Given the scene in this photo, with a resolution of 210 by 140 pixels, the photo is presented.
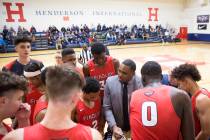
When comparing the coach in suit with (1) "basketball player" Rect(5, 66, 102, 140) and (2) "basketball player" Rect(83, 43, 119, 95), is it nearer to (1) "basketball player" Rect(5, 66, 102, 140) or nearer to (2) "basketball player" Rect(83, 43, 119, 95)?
(2) "basketball player" Rect(83, 43, 119, 95)

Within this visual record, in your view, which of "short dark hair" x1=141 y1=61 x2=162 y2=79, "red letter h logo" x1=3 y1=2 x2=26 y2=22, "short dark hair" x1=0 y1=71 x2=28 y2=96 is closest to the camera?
"short dark hair" x1=0 y1=71 x2=28 y2=96

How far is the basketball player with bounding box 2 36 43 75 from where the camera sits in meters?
3.74

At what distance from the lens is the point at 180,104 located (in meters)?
1.95

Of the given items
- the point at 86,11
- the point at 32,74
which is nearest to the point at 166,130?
the point at 32,74

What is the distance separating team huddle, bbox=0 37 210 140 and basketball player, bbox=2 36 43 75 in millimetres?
16

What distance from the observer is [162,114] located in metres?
1.97

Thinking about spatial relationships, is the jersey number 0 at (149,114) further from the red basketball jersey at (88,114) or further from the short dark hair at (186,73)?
the red basketball jersey at (88,114)

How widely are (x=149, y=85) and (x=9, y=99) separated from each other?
129 centimetres

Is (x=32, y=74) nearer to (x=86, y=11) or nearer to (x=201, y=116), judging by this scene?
(x=201, y=116)

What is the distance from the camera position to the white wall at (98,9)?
19.7 meters

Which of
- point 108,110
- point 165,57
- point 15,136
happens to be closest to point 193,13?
point 165,57

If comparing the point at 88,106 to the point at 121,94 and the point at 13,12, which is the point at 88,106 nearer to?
the point at 121,94

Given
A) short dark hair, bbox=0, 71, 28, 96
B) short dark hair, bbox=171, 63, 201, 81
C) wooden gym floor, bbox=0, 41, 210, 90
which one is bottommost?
wooden gym floor, bbox=0, 41, 210, 90

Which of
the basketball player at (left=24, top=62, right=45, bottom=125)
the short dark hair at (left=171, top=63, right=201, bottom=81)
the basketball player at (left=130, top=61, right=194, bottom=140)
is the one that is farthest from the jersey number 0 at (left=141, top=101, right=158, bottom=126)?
the basketball player at (left=24, top=62, right=45, bottom=125)
